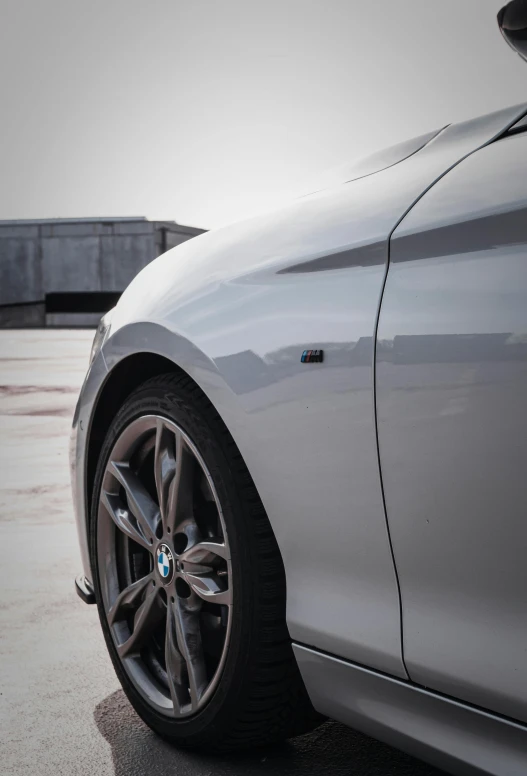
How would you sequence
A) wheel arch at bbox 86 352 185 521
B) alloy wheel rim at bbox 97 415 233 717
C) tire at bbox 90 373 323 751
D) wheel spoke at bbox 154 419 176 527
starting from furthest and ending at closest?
wheel arch at bbox 86 352 185 521 < wheel spoke at bbox 154 419 176 527 < alloy wheel rim at bbox 97 415 233 717 < tire at bbox 90 373 323 751

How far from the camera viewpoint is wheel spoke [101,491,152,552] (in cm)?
221

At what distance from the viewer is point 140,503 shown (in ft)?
7.27

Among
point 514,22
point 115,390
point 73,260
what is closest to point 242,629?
point 115,390

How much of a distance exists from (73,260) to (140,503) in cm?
3901

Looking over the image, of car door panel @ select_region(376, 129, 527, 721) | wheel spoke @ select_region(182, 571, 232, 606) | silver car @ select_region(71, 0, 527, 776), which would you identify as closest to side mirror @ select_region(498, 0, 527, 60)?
silver car @ select_region(71, 0, 527, 776)

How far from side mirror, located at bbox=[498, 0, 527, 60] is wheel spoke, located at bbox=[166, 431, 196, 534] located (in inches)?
42.7

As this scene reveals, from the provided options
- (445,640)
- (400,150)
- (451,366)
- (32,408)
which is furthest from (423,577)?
(32,408)

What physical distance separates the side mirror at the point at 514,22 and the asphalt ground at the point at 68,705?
1.53 meters

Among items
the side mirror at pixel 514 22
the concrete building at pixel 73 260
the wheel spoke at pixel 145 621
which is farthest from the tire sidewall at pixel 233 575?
the concrete building at pixel 73 260

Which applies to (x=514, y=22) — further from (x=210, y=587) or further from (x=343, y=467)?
(x=210, y=587)

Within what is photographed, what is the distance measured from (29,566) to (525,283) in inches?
113

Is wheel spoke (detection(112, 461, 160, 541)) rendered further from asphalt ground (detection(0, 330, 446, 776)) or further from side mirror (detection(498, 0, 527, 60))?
side mirror (detection(498, 0, 527, 60))

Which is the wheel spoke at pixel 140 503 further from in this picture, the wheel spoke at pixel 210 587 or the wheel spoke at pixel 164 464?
the wheel spoke at pixel 210 587

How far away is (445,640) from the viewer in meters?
1.44
